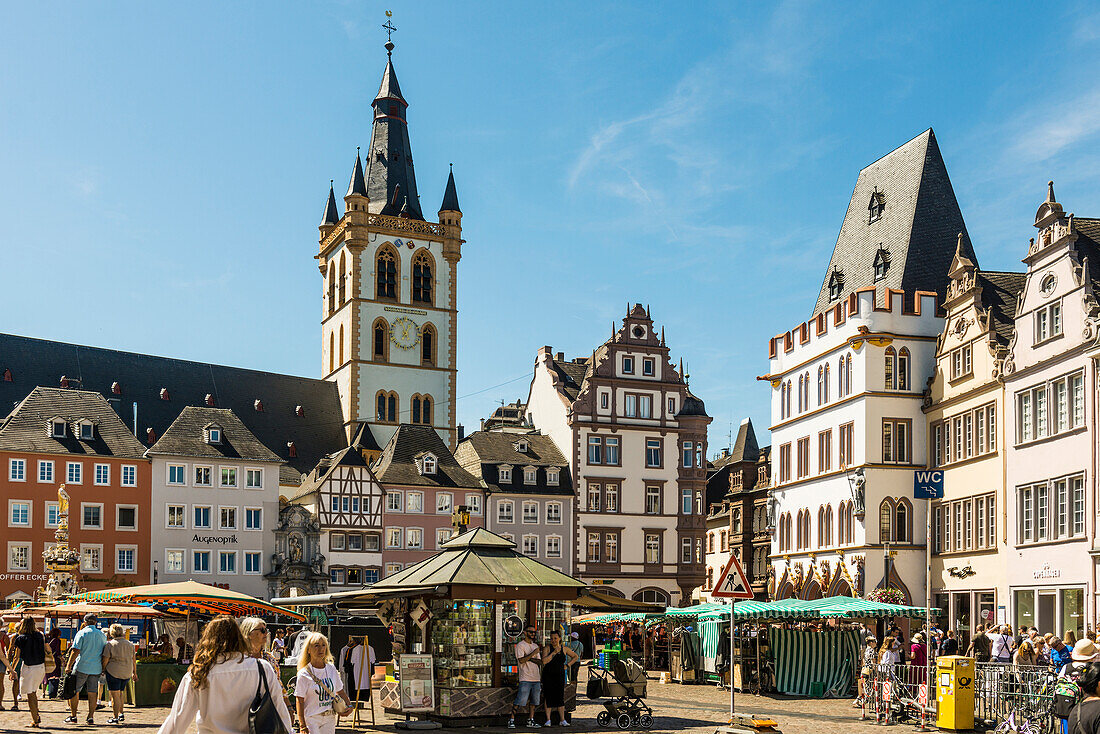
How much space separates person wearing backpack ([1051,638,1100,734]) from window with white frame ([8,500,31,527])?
53767 millimetres

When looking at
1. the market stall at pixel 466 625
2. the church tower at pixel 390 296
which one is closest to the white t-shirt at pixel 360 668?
the market stall at pixel 466 625

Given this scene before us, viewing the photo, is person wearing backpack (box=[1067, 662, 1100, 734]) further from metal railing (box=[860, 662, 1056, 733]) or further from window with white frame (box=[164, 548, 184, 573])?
window with white frame (box=[164, 548, 184, 573])

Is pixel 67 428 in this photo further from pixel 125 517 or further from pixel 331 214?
pixel 331 214

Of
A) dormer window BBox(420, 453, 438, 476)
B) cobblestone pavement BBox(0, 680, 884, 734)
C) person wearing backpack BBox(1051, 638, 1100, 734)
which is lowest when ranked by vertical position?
cobblestone pavement BBox(0, 680, 884, 734)

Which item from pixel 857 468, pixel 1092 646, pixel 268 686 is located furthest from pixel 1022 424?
pixel 268 686

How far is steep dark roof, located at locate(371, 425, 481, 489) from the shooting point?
236ft

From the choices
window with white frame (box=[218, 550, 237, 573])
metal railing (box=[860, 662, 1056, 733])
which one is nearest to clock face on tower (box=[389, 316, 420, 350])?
window with white frame (box=[218, 550, 237, 573])

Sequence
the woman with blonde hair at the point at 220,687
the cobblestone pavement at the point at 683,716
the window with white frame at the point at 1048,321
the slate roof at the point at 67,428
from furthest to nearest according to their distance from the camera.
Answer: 1. the slate roof at the point at 67,428
2. the window with white frame at the point at 1048,321
3. the cobblestone pavement at the point at 683,716
4. the woman with blonde hair at the point at 220,687

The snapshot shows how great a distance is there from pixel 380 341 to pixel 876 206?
139 feet

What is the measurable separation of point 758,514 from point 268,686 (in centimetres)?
7278

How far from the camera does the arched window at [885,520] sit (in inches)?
1869

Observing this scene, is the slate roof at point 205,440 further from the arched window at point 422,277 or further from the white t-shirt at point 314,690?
the white t-shirt at point 314,690

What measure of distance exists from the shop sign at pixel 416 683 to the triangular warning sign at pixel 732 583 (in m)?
4.78

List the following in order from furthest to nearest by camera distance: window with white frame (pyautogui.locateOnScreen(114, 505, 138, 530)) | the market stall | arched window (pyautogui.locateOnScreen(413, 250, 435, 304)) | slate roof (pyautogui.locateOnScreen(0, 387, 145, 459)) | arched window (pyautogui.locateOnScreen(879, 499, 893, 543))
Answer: arched window (pyautogui.locateOnScreen(413, 250, 435, 304))
window with white frame (pyautogui.locateOnScreen(114, 505, 138, 530))
slate roof (pyautogui.locateOnScreen(0, 387, 145, 459))
arched window (pyautogui.locateOnScreen(879, 499, 893, 543))
the market stall
